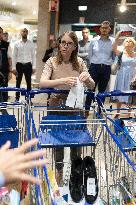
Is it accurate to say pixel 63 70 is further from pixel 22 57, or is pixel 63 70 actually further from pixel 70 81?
pixel 22 57

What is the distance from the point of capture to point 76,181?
8.89 ft

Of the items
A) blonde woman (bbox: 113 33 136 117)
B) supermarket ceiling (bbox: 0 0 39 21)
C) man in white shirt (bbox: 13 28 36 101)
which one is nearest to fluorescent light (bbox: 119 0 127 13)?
man in white shirt (bbox: 13 28 36 101)

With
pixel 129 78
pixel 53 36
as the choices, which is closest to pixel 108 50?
pixel 129 78

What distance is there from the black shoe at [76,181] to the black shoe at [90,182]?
0.04m

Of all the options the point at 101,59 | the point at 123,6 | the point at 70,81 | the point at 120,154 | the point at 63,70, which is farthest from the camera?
the point at 123,6

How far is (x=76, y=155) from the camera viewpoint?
9.78ft

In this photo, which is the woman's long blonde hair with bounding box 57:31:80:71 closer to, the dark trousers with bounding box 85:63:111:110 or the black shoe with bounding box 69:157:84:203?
the black shoe with bounding box 69:157:84:203

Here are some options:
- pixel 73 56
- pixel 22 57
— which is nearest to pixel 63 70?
pixel 73 56

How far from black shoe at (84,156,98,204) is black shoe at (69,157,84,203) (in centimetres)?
4

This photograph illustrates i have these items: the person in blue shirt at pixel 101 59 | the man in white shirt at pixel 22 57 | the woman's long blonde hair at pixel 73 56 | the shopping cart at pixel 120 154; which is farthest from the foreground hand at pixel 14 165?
the man in white shirt at pixel 22 57

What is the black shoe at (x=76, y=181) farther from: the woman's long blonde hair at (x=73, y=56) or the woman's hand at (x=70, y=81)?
the woman's long blonde hair at (x=73, y=56)

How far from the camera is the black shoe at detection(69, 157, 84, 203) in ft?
8.69

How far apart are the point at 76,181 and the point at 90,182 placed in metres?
0.11

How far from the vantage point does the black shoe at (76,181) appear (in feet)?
8.69
